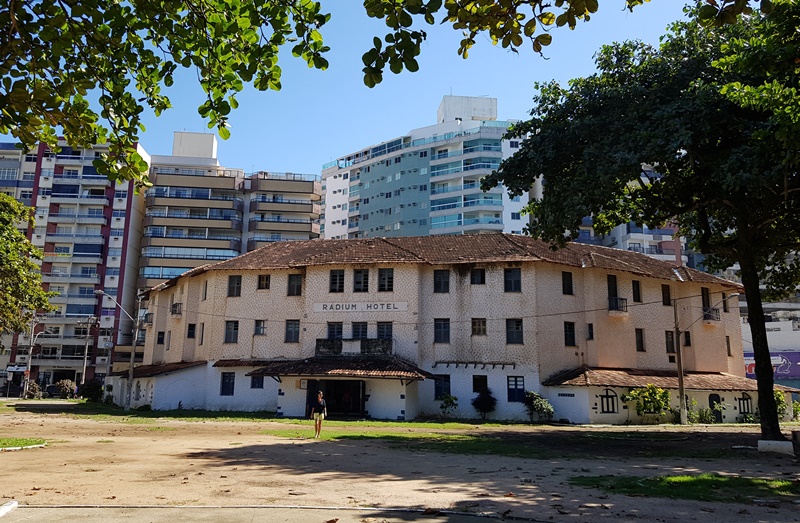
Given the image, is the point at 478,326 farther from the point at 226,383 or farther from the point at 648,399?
the point at 226,383

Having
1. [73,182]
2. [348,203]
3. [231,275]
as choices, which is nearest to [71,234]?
[73,182]

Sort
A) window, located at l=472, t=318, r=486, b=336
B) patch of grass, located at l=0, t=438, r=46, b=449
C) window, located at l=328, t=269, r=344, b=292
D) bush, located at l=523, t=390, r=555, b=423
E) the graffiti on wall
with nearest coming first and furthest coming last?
patch of grass, located at l=0, t=438, r=46, b=449 < bush, located at l=523, t=390, r=555, b=423 < window, located at l=472, t=318, r=486, b=336 < window, located at l=328, t=269, r=344, b=292 < the graffiti on wall

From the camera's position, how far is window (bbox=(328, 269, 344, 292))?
40.9m

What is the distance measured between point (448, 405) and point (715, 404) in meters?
16.4

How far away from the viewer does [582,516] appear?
343 inches

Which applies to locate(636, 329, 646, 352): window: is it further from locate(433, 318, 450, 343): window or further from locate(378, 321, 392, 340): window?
locate(378, 321, 392, 340): window

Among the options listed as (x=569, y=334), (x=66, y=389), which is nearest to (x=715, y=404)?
(x=569, y=334)

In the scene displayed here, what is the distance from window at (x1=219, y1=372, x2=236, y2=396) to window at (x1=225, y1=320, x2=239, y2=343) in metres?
2.13

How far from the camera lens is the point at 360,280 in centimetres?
Result: 4066

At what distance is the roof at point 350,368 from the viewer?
118ft

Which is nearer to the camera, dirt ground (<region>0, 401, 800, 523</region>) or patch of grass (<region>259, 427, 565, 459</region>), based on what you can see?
dirt ground (<region>0, 401, 800, 523</region>)

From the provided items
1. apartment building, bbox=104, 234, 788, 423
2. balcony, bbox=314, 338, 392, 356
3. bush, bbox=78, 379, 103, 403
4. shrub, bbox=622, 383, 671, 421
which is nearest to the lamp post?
bush, bbox=78, 379, 103, 403

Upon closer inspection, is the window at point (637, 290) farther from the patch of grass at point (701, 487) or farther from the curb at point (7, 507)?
the curb at point (7, 507)

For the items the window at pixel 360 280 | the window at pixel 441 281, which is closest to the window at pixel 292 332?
the window at pixel 360 280
